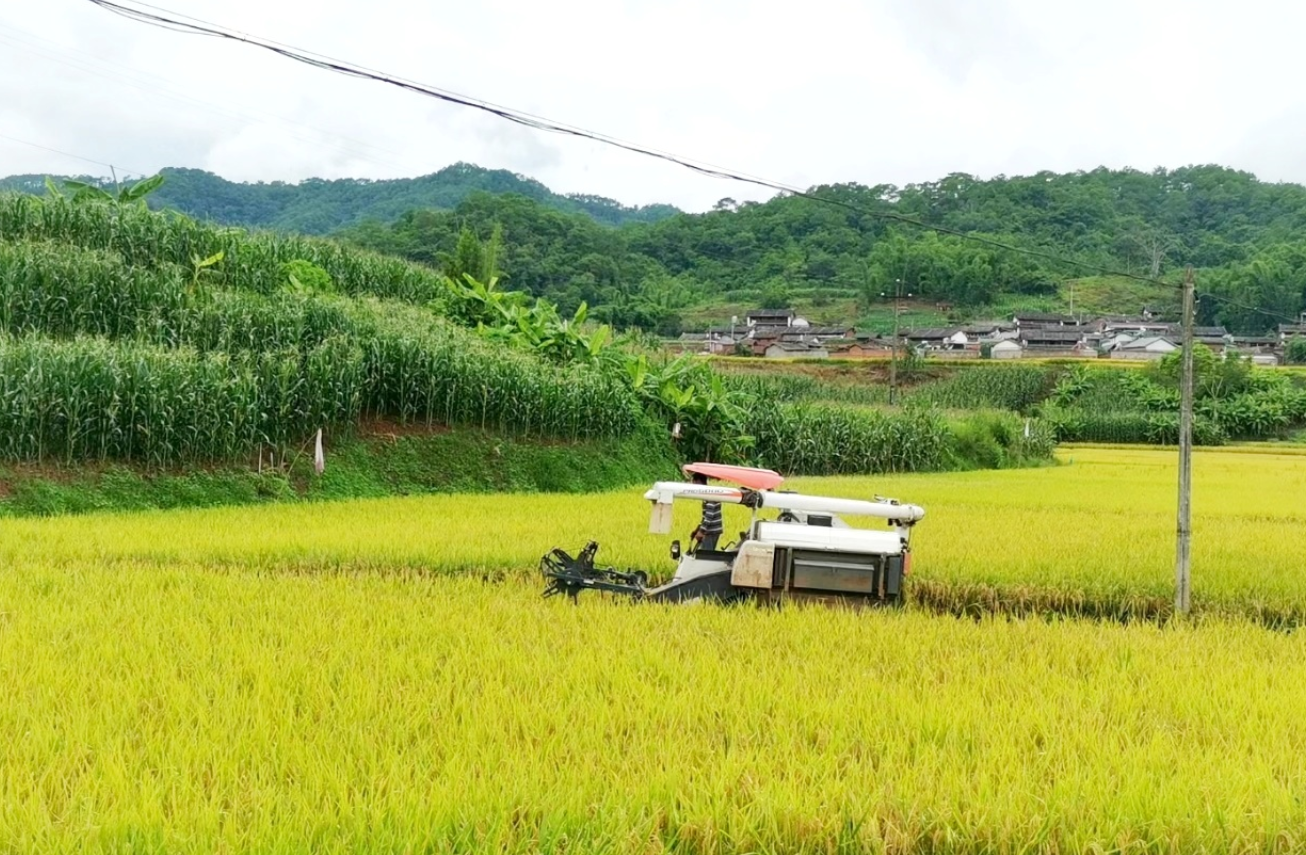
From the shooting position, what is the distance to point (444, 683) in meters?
3.75

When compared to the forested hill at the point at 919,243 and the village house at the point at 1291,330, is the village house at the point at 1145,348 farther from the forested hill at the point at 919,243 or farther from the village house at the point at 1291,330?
the village house at the point at 1291,330

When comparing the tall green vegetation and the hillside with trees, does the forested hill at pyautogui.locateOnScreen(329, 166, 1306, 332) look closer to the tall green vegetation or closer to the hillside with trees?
the hillside with trees

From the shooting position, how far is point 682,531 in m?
9.20

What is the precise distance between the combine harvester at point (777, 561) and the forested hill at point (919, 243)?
37.2m

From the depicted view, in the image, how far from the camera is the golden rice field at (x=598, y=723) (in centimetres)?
263

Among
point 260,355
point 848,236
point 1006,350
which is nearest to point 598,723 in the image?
point 260,355

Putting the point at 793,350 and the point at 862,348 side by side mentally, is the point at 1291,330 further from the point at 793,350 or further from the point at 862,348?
the point at 793,350

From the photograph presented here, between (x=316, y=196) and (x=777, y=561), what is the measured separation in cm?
7314

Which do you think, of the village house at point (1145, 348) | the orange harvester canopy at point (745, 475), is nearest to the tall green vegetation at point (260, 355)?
the orange harvester canopy at point (745, 475)

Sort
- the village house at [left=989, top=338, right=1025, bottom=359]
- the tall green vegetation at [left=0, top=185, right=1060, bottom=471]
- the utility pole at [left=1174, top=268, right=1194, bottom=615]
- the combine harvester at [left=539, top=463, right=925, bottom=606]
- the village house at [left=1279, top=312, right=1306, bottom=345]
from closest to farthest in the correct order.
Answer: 1. the combine harvester at [left=539, top=463, right=925, bottom=606]
2. the utility pole at [left=1174, top=268, right=1194, bottom=615]
3. the tall green vegetation at [left=0, top=185, right=1060, bottom=471]
4. the village house at [left=989, top=338, right=1025, bottom=359]
5. the village house at [left=1279, top=312, right=1306, bottom=345]

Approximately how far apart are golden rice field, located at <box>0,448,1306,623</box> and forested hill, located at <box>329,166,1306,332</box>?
33.4 metres

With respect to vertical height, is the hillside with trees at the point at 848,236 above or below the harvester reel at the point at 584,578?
above

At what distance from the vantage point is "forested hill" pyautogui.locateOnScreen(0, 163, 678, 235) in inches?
2415

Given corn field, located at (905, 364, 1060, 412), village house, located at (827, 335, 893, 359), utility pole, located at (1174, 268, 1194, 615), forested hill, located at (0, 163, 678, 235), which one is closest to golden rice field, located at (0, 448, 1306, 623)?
utility pole, located at (1174, 268, 1194, 615)
